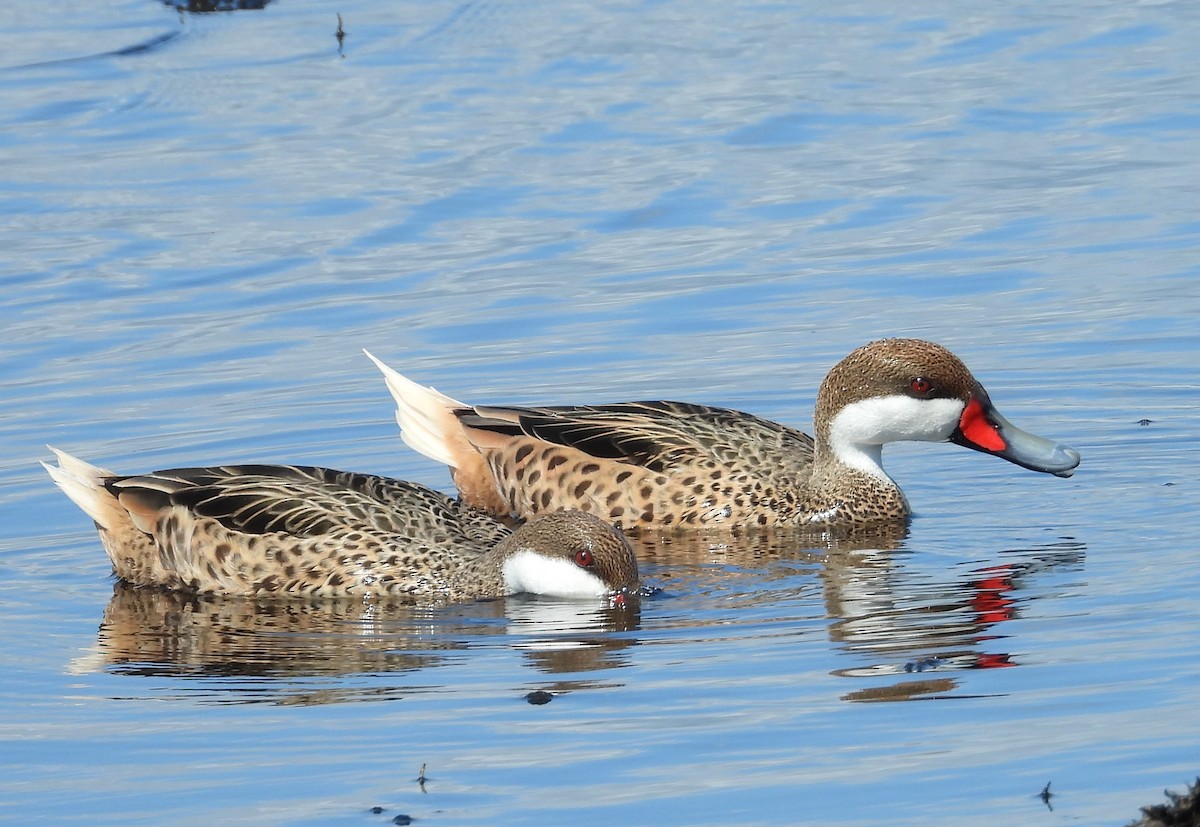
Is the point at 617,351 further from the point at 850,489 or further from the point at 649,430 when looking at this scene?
the point at 850,489

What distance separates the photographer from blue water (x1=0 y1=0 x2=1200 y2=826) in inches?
290

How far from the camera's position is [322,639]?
9297 millimetres

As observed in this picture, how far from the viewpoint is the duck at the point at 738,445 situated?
1112 cm

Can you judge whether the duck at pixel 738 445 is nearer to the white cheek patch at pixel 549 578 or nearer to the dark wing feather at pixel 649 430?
the dark wing feather at pixel 649 430

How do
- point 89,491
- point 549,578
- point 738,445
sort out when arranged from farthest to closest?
1. point 738,445
2. point 89,491
3. point 549,578

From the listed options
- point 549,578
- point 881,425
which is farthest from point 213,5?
point 549,578

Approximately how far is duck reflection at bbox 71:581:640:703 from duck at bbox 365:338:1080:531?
1.67 meters

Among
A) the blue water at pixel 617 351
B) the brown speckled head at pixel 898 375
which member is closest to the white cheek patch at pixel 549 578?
the blue water at pixel 617 351

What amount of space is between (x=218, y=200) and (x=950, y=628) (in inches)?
372

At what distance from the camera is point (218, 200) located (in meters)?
17.0

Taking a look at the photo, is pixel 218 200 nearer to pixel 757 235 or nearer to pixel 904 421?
pixel 757 235

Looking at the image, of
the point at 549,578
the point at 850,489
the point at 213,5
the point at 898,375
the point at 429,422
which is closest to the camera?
the point at 549,578

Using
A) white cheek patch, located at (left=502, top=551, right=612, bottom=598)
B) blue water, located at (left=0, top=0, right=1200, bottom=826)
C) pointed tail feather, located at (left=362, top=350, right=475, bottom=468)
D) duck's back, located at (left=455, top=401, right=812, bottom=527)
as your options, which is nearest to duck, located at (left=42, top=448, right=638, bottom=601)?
white cheek patch, located at (left=502, top=551, right=612, bottom=598)

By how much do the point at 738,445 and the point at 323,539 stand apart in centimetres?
235
